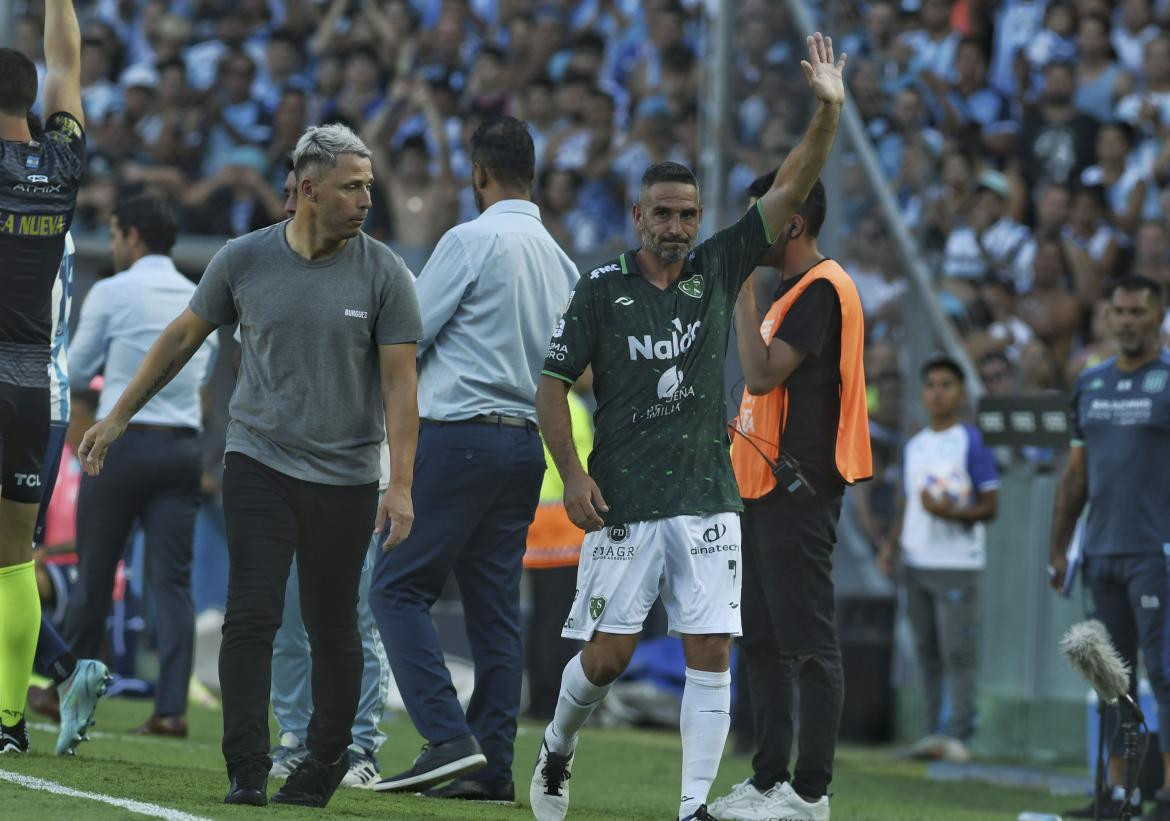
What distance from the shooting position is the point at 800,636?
7121 millimetres

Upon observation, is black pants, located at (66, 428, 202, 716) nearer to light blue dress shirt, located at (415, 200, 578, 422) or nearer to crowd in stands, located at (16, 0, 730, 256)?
light blue dress shirt, located at (415, 200, 578, 422)

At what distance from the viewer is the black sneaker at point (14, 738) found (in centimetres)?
726

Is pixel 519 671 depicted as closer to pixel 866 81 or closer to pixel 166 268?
pixel 166 268

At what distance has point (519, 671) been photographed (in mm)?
7328

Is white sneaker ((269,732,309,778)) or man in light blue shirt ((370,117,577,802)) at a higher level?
man in light blue shirt ((370,117,577,802))

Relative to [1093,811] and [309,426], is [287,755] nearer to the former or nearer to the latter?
[309,426]

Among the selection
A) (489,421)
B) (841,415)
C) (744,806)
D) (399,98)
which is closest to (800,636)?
(744,806)

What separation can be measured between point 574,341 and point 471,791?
189 centimetres

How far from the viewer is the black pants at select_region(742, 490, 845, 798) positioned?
23.3 ft

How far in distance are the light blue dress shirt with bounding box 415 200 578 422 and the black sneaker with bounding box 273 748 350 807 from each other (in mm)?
1522

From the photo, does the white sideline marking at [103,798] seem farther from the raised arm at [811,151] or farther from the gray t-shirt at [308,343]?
the raised arm at [811,151]

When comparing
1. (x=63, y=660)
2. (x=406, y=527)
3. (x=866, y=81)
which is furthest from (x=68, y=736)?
(x=866, y=81)

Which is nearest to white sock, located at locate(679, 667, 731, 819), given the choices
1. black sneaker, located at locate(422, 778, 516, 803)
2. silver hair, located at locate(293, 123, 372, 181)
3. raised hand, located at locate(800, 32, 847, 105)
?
black sneaker, located at locate(422, 778, 516, 803)

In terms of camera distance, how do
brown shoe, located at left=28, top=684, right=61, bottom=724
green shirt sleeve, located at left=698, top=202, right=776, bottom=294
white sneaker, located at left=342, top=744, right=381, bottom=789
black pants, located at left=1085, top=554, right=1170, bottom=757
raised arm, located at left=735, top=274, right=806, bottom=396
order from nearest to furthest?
green shirt sleeve, located at left=698, top=202, right=776, bottom=294, raised arm, located at left=735, top=274, right=806, bottom=396, white sneaker, located at left=342, top=744, right=381, bottom=789, black pants, located at left=1085, top=554, right=1170, bottom=757, brown shoe, located at left=28, top=684, right=61, bottom=724
